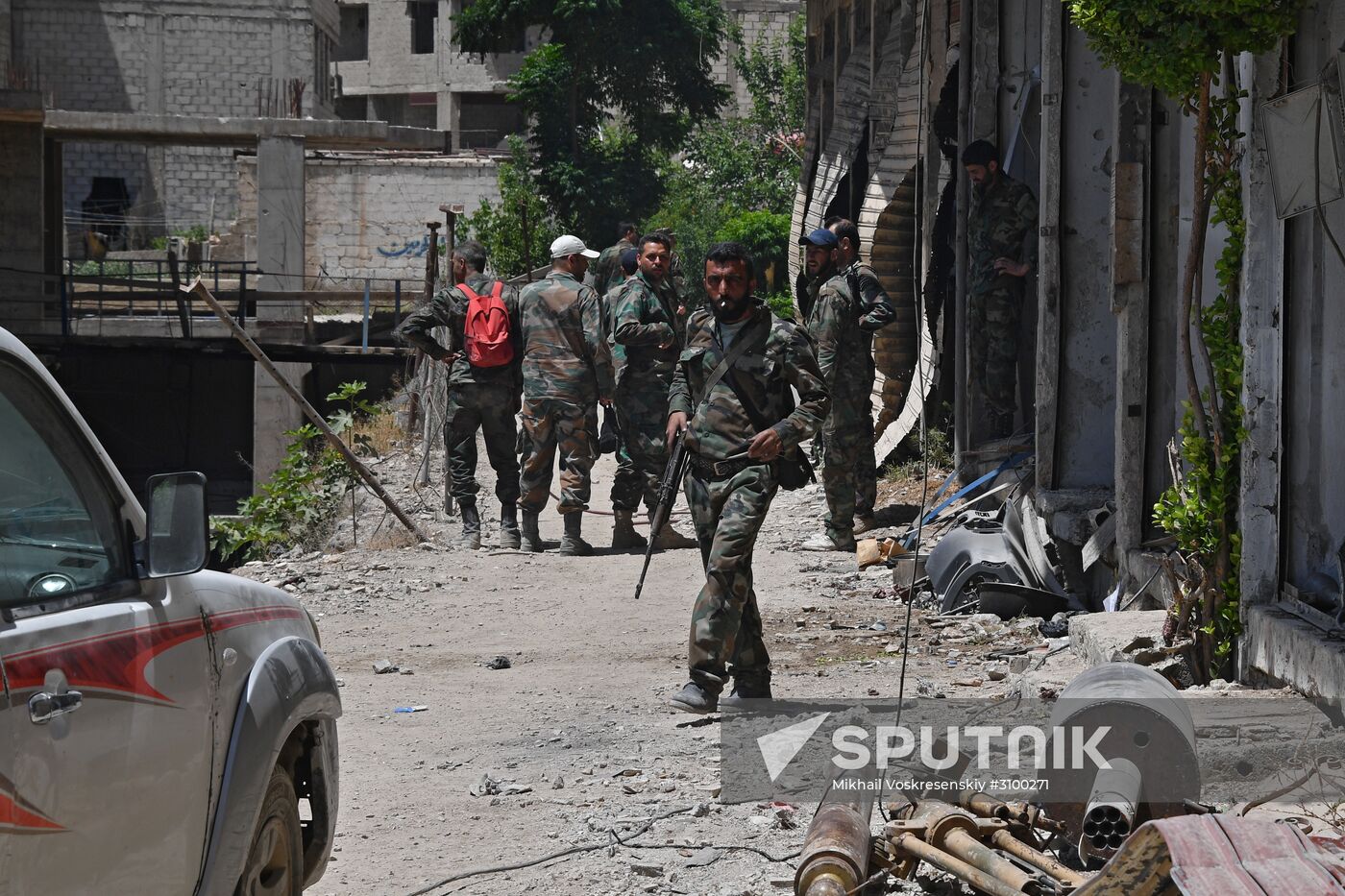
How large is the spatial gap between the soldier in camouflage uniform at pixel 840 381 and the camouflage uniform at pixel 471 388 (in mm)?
2091

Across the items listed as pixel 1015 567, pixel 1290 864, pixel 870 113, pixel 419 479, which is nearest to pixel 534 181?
pixel 870 113

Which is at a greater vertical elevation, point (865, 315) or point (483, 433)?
point (865, 315)

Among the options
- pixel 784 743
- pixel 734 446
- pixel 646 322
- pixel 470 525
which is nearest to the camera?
pixel 784 743

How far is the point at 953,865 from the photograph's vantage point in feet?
12.9

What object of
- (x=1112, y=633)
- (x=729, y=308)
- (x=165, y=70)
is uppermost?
(x=165, y=70)

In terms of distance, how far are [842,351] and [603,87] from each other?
24.9 metres

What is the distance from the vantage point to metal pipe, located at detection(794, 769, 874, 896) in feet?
12.9

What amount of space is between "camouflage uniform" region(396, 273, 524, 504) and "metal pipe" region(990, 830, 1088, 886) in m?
7.14

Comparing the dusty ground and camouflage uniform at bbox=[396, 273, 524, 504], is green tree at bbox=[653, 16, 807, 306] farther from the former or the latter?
camouflage uniform at bbox=[396, 273, 524, 504]

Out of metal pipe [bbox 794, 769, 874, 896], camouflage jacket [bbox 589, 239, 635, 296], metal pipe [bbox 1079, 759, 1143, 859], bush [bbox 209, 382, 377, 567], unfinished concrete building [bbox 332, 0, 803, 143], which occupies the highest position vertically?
unfinished concrete building [bbox 332, 0, 803, 143]

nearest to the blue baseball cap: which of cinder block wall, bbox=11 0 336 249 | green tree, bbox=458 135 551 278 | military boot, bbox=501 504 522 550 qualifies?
military boot, bbox=501 504 522 550

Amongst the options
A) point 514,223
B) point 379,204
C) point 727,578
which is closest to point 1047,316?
point 727,578

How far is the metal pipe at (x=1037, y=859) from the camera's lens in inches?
149

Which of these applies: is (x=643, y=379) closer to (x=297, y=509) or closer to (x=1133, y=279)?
(x=297, y=509)
